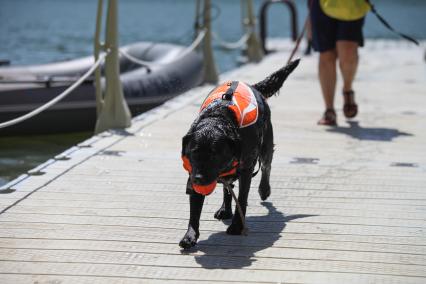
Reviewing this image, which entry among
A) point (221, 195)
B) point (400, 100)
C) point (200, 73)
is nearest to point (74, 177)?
point (221, 195)

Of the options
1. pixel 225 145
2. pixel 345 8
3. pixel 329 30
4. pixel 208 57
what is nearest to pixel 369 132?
pixel 329 30

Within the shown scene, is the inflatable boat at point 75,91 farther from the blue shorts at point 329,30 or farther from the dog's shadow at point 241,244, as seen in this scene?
the dog's shadow at point 241,244

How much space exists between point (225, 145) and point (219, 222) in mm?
814

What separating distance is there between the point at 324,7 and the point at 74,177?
2898mm

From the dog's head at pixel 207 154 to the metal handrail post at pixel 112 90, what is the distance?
3.49 meters

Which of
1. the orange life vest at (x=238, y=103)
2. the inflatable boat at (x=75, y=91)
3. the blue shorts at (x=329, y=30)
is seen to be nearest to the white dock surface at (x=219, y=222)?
the orange life vest at (x=238, y=103)

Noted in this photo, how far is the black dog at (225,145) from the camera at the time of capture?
142 inches

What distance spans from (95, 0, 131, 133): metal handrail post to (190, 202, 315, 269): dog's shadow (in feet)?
9.51

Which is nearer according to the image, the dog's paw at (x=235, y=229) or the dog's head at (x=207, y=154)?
the dog's head at (x=207, y=154)

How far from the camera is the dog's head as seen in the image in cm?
360

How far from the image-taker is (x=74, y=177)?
17.3 ft

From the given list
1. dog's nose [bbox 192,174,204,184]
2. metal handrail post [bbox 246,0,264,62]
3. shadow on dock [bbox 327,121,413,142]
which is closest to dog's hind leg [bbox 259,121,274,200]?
dog's nose [bbox 192,174,204,184]

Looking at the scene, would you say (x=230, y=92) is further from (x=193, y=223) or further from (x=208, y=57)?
(x=208, y=57)

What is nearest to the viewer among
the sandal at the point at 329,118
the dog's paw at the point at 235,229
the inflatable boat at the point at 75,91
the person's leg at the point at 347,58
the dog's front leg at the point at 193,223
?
the dog's front leg at the point at 193,223
